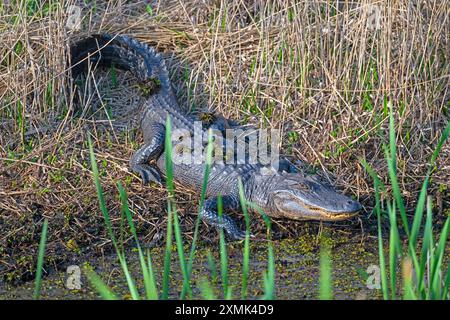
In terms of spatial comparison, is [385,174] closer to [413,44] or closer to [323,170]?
[323,170]

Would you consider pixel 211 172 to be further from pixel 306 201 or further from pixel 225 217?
pixel 306 201

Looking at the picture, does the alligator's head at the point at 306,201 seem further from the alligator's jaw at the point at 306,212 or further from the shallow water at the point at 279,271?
the shallow water at the point at 279,271

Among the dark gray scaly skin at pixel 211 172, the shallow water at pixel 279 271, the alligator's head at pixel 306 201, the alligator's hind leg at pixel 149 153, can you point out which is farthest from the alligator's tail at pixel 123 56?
the shallow water at pixel 279 271

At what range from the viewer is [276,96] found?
6.32m

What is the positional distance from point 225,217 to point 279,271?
74 centimetres

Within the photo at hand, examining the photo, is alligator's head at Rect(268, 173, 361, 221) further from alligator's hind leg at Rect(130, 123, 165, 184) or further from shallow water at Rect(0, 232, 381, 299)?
alligator's hind leg at Rect(130, 123, 165, 184)

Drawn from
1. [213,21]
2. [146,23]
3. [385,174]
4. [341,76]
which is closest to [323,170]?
[385,174]

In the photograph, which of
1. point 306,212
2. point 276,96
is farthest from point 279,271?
point 276,96

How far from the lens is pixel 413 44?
6.10 metres

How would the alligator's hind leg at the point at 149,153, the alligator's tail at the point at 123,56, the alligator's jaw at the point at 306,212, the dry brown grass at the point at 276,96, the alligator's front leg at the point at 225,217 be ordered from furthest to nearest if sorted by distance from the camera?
the alligator's tail at the point at 123,56 < the alligator's hind leg at the point at 149,153 < the dry brown grass at the point at 276,96 < the alligator's front leg at the point at 225,217 < the alligator's jaw at the point at 306,212

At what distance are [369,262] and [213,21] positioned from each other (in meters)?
2.77

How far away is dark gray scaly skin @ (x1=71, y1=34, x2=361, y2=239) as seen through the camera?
531 centimetres

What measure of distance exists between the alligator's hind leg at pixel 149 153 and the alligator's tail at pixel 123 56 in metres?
0.47

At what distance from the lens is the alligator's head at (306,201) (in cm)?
514
